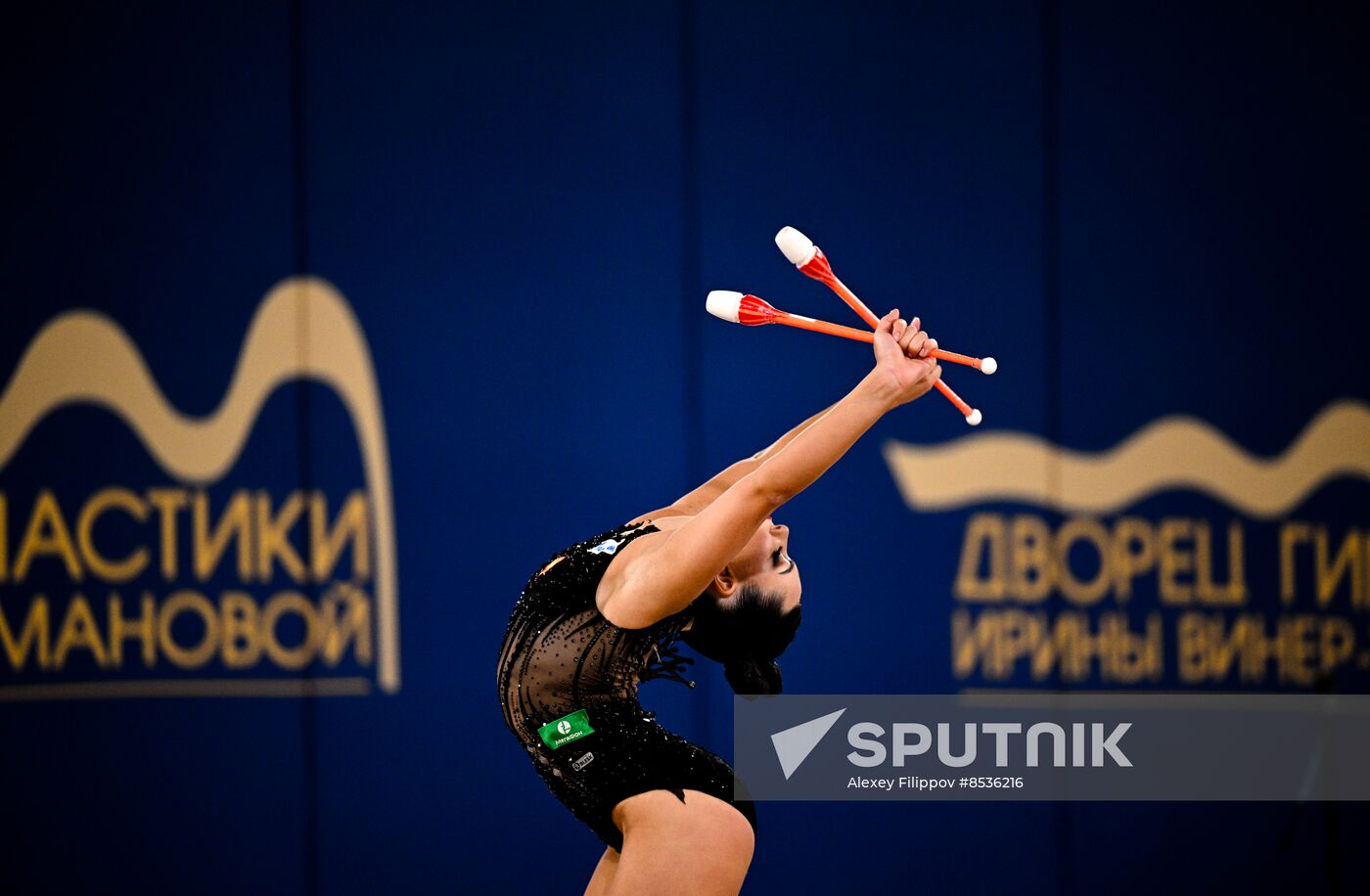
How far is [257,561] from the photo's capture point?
11.4ft

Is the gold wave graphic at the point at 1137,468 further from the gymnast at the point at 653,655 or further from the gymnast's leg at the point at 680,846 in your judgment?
the gymnast's leg at the point at 680,846

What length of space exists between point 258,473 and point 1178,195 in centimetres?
233

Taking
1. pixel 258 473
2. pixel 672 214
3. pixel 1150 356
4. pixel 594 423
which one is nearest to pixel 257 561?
pixel 258 473

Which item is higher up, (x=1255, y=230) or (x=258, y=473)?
(x=1255, y=230)

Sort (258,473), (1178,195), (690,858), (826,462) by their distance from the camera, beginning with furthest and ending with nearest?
1. (1178,195)
2. (258,473)
3. (690,858)
4. (826,462)

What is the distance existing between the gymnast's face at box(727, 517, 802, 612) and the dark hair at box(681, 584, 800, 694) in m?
0.01

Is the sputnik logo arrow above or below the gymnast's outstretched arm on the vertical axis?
below

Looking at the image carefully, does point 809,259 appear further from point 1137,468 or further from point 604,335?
point 1137,468

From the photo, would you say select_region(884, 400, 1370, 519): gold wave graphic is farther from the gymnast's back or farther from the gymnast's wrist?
the gymnast's wrist

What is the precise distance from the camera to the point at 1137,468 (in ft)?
12.2

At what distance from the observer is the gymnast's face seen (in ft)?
7.40

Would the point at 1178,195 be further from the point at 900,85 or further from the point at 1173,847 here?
the point at 1173,847

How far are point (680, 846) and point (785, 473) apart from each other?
564 millimetres
